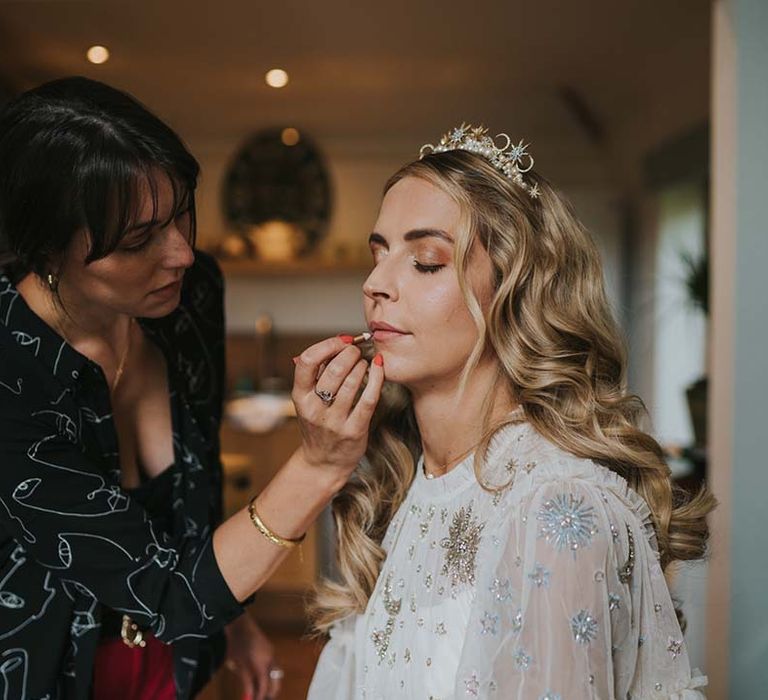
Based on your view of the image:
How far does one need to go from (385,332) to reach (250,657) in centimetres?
89

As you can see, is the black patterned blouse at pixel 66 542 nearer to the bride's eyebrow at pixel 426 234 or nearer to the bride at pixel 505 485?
the bride at pixel 505 485

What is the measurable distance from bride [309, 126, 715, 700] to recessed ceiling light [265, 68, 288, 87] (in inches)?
128

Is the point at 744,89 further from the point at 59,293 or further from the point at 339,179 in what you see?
the point at 339,179

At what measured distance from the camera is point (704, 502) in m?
1.45

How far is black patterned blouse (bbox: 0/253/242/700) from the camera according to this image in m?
1.45

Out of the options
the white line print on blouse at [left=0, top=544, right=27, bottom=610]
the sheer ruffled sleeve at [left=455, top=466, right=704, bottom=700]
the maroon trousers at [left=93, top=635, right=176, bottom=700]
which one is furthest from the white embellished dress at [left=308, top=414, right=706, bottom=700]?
the white line print on blouse at [left=0, top=544, right=27, bottom=610]

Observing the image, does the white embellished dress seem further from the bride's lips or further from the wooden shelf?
the wooden shelf

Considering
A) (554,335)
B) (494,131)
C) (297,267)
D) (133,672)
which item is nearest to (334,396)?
(554,335)

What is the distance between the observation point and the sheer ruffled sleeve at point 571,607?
112 centimetres

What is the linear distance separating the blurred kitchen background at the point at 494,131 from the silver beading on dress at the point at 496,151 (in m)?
0.66

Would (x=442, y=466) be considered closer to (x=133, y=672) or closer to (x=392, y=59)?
(x=133, y=672)

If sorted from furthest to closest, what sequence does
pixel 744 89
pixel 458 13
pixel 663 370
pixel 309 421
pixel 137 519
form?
1. pixel 663 370
2. pixel 458 13
3. pixel 744 89
4. pixel 137 519
5. pixel 309 421

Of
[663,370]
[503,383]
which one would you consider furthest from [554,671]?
[663,370]

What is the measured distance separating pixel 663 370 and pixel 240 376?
8.23ft
